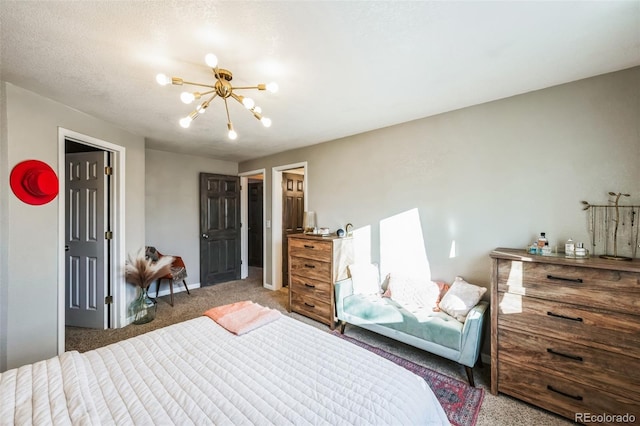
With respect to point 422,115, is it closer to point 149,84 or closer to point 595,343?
point 595,343

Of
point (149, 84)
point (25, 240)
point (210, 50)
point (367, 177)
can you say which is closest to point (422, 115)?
point (367, 177)

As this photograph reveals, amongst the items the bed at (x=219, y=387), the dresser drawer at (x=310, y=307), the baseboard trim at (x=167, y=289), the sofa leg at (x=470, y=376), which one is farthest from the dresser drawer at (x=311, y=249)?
the baseboard trim at (x=167, y=289)

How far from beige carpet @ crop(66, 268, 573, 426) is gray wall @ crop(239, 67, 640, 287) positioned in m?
0.82

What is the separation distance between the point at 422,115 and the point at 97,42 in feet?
8.73

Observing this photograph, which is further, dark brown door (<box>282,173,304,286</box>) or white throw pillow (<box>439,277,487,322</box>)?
dark brown door (<box>282,173,304,286</box>)

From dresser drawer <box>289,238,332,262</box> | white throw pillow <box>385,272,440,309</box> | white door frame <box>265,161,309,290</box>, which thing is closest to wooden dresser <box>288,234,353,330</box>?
dresser drawer <box>289,238,332,262</box>

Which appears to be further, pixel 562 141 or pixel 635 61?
pixel 562 141

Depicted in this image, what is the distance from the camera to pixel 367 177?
320 centimetres

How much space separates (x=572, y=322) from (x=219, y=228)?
15.7 feet

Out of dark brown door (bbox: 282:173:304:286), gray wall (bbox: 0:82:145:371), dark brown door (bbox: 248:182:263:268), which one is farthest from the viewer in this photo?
dark brown door (bbox: 248:182:263:268)

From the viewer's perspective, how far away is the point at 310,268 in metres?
3.18

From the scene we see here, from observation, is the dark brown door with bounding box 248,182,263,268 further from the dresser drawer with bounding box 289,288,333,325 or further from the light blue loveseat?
the light blue loveseat

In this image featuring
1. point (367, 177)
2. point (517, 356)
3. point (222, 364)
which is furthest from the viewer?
point (367, 177)

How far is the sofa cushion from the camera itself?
2.07 metres
